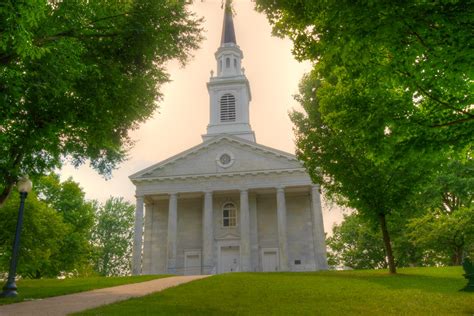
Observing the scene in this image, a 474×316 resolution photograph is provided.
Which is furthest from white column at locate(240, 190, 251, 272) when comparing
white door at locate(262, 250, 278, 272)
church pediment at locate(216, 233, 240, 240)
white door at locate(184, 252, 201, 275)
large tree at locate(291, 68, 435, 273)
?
large tree at locate(291, 68, 435, 273)

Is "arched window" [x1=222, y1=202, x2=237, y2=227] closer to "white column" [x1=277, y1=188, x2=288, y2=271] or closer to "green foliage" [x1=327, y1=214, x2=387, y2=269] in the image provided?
"white column" [x1=277, y1=188, x2=288, y2=271]

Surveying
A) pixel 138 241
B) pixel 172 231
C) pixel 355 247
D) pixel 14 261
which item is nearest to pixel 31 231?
pixel 138 241

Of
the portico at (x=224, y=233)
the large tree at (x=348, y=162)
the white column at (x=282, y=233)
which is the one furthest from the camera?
the portico at (x=224, y=233)

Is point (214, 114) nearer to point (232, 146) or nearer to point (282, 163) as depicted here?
point (232, 146)

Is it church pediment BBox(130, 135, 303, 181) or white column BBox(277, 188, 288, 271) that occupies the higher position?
church pediment BBox(130, 135, 303, 181)

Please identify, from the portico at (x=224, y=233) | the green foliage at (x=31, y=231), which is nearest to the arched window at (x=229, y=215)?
the portico at (x=224, y=233)

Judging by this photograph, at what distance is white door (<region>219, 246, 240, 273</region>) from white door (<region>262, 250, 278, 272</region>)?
2507 mm

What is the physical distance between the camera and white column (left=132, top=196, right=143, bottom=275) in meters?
32.9

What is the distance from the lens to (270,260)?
35781 mm

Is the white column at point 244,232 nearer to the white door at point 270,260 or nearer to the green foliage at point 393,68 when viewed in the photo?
the white door at point 270,260

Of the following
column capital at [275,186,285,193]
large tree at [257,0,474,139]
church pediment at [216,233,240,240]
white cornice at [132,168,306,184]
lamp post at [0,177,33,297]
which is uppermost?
white cornice at [132,168,306,184]

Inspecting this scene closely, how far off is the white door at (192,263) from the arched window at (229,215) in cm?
400

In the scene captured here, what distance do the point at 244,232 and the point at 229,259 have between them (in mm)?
3679

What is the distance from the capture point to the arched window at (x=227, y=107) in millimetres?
46500
